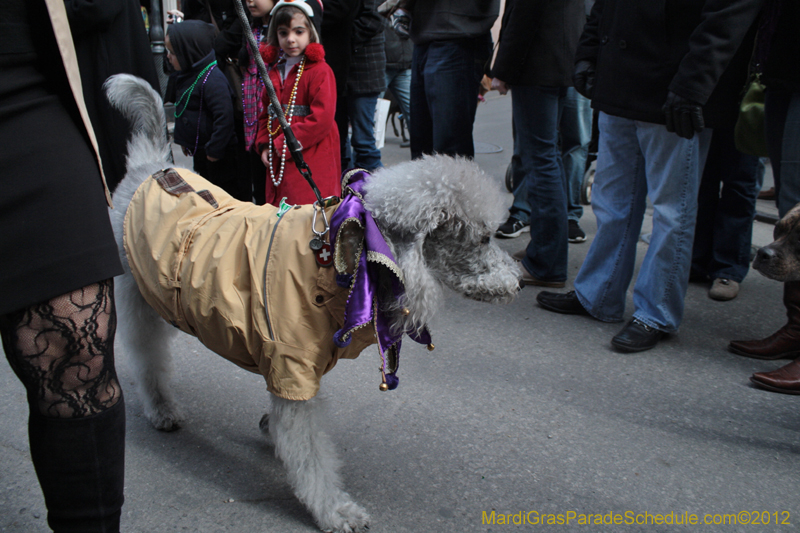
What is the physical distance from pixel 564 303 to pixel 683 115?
1352 millimetres

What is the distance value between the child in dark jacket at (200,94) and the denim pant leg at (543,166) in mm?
2240

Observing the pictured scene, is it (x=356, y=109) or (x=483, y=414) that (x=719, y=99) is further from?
(x=356, y=109)

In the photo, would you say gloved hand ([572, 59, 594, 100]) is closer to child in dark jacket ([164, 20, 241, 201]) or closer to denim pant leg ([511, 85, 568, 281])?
denim pant leg ([511, 85, 568, 281])

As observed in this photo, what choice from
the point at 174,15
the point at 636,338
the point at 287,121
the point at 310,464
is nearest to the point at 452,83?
the point at 287,121

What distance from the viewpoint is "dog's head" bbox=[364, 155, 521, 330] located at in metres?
1.73

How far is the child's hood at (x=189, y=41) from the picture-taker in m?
4.35

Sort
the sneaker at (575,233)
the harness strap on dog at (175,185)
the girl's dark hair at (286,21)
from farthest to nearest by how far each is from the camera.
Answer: the sneaker at (575,233) → the girl's dark hair at (286,21) → the harness strap on dog at (175,185)

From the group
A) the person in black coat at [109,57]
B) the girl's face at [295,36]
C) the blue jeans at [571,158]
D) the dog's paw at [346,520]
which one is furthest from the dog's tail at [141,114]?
the blue jeans at [571,158]

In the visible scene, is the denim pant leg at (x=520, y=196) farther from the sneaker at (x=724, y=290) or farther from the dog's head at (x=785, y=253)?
the dog's head at (x=785, y=253)

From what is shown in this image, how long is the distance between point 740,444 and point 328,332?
1.81 meters

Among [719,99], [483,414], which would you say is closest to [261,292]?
[483,414]

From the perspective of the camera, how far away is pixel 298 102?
12.1 feet

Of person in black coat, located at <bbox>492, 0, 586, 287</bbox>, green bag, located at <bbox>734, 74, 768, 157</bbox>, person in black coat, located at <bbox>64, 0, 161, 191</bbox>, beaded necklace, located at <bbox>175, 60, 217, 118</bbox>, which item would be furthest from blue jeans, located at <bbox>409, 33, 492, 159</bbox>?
person in black coat, located at <bbox>64, 0, 161, 191</bbox>

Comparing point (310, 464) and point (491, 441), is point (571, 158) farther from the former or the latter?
point (310, 464)
